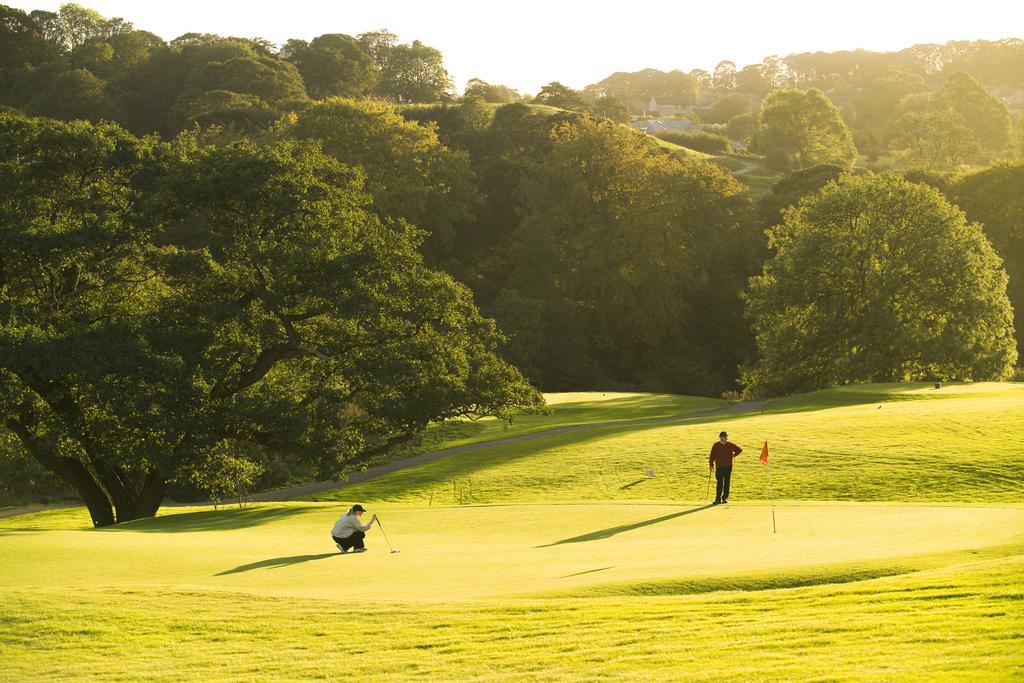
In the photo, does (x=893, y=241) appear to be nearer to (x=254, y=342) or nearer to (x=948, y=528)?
(x=254, y=342)

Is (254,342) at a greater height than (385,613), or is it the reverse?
(254,342)

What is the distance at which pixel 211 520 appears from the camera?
31.5 meters

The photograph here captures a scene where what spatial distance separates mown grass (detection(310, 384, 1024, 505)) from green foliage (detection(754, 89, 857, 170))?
10449 centimetres

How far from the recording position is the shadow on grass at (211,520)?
2945 centimetres

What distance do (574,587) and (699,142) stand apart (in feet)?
533

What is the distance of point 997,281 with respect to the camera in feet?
225

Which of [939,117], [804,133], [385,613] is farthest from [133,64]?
[385,613]

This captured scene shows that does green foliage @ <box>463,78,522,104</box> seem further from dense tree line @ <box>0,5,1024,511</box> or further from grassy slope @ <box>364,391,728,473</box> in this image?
grassy slope @ <box>364,391,728,473</box>

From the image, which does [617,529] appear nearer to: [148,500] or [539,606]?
[539,606]

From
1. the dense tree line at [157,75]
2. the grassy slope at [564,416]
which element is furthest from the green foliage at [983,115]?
the grassy slope at [564,416]

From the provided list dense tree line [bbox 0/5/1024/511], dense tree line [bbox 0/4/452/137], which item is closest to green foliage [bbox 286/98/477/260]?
dense tree line [bbox 0/5/1024/511]

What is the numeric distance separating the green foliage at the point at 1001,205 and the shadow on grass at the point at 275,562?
8671 cm

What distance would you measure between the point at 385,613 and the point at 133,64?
458 ft

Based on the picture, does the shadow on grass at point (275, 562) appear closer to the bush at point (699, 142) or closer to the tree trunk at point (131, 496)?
the tree trunk at point (131, 496)
